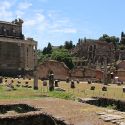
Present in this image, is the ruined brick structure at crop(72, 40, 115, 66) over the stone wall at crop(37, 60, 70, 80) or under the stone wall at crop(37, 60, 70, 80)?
over

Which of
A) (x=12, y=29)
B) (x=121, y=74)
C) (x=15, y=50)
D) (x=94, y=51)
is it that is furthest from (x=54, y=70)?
(x=94, y=51)

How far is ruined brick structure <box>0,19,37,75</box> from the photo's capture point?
2717 inches

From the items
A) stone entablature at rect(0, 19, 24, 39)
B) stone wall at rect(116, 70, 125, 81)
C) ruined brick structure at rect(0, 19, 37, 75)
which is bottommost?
stone wall at rect(116, 70, 125, 81)

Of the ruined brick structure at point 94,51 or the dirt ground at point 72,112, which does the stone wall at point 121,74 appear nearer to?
the dirt ground at point 72,112

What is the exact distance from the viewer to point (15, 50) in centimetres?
7188

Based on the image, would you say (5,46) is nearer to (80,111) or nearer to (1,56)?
(1,56)

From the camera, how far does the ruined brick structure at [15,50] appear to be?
69.0 m

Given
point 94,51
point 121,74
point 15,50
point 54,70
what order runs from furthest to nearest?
point 94,51
point 15,50
point 54,70
point 121,74

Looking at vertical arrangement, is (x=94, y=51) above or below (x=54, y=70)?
above

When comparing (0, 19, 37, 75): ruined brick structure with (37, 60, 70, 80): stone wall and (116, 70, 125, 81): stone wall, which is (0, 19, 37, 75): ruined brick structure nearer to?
(37, 60, 70, 80): stone wall

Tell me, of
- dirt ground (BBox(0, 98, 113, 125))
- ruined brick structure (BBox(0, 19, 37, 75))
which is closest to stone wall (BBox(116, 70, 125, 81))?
ruined brick structure (BBox(0, 19, 37, 75))

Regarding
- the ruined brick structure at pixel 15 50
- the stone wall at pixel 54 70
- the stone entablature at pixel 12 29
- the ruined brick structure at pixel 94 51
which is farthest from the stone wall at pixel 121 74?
the ruined brick structure at pixel 94 51

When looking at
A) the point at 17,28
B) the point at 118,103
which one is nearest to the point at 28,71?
the point at 17,28

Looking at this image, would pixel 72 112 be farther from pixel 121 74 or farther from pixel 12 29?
pixel 12 29
